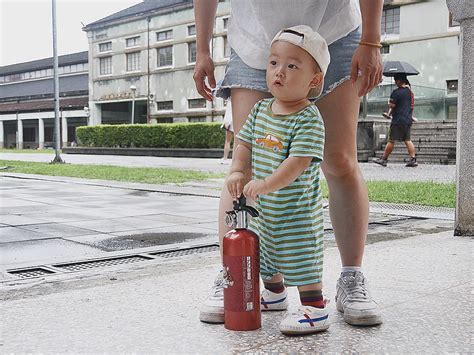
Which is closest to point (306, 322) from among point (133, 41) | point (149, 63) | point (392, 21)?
point (392, 21)

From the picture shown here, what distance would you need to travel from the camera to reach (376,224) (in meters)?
4.83

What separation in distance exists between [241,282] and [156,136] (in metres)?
24.5

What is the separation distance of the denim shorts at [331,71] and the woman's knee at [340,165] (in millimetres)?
226

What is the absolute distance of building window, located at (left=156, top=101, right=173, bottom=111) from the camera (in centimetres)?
3475

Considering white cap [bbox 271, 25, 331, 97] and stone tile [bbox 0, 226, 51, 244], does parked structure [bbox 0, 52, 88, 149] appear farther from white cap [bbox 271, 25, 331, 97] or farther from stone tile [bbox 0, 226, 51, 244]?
white cap [bbox 271, 25, 331, 97]

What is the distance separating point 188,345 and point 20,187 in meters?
7.31

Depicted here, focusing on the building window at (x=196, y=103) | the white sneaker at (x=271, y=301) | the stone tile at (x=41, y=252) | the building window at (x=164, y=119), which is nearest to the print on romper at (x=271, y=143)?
the white sneaker at (x=271, y=301)

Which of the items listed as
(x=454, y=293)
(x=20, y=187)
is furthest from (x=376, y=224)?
(x=20, y=187)

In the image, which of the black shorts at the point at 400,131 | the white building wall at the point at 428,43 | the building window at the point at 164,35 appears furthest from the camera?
the building window at the point at 164,35

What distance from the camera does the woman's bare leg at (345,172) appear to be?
229 cm

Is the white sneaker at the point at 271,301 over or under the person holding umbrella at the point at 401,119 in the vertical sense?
under

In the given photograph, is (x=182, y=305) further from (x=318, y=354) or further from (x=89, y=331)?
(x=318, y=354)

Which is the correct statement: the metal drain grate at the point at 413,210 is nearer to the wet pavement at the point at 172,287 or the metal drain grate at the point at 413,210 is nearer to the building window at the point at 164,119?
the wet pavement at the point at 172,287

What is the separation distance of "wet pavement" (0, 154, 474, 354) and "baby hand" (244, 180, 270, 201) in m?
0.46
